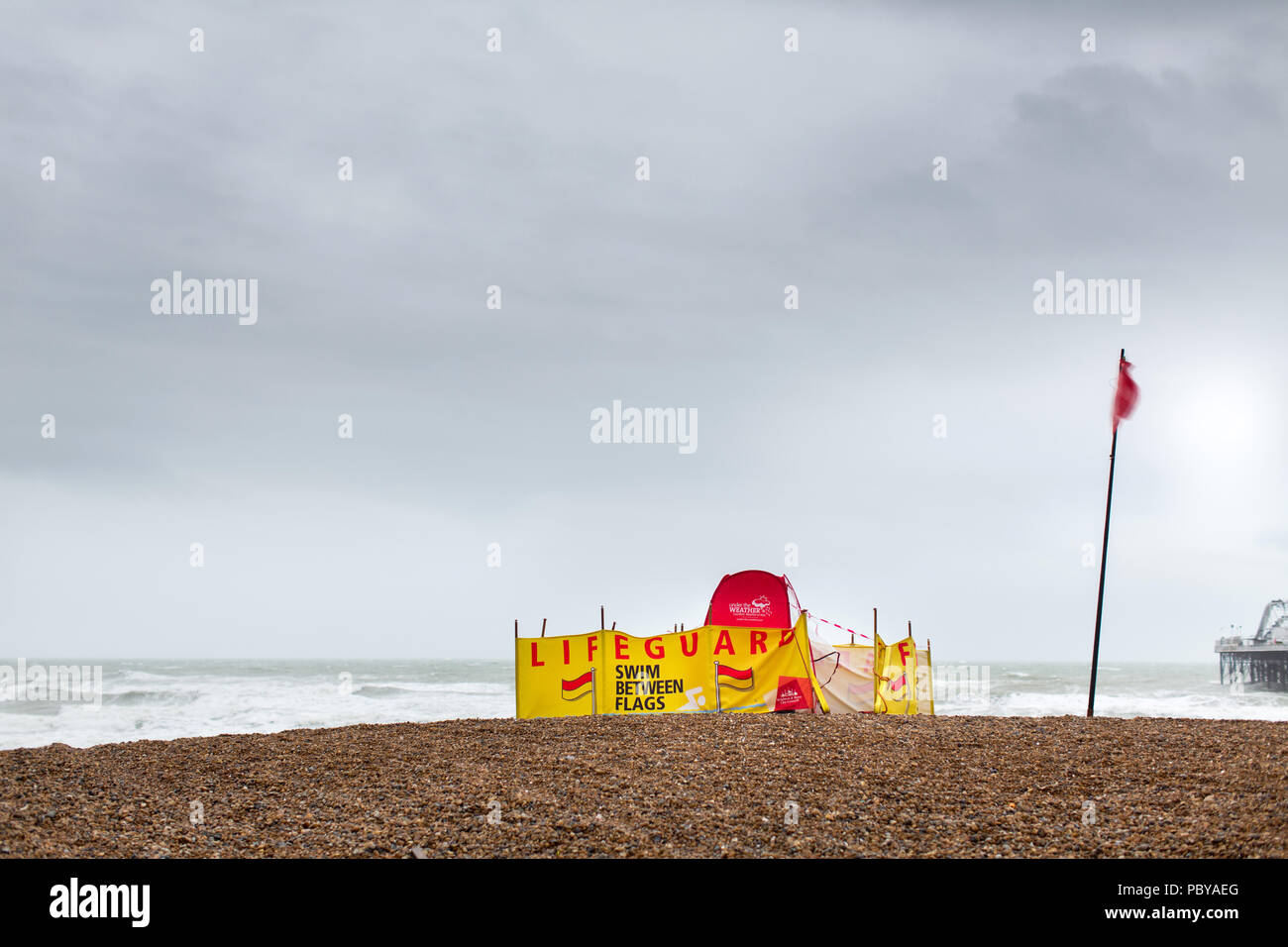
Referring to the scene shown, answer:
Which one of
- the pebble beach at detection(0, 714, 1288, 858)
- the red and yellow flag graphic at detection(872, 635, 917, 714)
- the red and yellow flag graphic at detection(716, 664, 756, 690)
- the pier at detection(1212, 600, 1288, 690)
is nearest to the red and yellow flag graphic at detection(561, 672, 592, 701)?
the red and yellow flag graphic at detection(716, 664, 756, 690)

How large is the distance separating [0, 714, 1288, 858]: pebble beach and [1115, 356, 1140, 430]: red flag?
6.73 metres

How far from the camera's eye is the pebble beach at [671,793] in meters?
8.11

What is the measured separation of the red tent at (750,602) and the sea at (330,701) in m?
12.5

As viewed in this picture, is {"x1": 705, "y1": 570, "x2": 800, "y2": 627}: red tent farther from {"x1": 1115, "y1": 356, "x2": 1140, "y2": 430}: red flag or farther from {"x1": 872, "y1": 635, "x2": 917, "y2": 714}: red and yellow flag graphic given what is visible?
{"x1": 1115, "y1": 356, "x2": 1140, "y2": 430}: red flag

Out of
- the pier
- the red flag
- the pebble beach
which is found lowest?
the pier

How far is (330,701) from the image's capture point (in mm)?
40531

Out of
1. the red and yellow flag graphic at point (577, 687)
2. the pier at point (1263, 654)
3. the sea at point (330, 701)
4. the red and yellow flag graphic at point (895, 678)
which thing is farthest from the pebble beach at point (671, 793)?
the pier at point (1263, 654)

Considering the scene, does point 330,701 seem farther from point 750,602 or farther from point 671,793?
point 671,793

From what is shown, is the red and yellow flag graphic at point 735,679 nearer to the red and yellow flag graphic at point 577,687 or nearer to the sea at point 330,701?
the red and yellow flag graphic at point 577,687

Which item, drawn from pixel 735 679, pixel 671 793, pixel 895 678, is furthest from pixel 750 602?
pixel 671 793

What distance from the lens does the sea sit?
2928 cm
